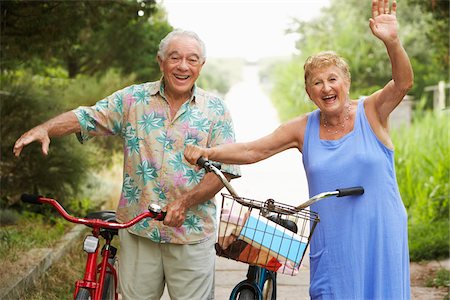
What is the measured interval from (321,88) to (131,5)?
683 cm

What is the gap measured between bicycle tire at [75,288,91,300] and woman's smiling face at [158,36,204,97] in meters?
1.10

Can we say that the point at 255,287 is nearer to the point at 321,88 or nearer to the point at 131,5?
the point at 321,88

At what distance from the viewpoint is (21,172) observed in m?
10.4

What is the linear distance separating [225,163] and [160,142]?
354 mm

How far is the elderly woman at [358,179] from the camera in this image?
404cm

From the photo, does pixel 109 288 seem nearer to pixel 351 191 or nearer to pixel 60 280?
pixel 351 191

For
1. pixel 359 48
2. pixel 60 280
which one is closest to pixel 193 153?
pixel 60 280

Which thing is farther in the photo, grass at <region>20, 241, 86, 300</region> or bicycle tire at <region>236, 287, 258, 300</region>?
grass at <region>20, 241, 86, 300</region>

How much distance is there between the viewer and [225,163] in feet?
14.7

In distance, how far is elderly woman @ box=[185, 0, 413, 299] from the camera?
404 centimetres

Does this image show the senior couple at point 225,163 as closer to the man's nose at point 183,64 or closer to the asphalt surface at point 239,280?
the man's nose at point 183,64

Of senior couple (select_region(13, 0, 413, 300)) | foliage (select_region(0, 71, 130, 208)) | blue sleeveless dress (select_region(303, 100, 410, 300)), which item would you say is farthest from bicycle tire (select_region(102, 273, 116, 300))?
foliage (select_region(0, 71, 130, 208))

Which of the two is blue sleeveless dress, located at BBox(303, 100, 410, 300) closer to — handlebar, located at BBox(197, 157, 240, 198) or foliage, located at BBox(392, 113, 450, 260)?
handlebar, located at BBox(197, 157, 240, 198)

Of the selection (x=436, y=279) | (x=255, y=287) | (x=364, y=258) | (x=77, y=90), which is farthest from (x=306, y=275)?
(x=77, y=90)
